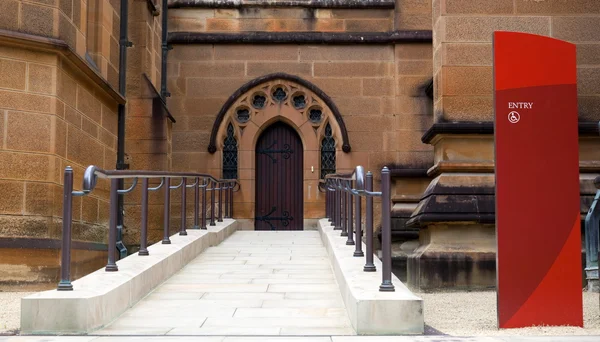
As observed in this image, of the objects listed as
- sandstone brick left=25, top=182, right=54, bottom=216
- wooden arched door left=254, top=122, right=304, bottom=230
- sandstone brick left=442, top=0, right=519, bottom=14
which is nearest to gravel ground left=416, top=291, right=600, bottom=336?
sandstone brick left=442, top=0, right=519, bottom=14

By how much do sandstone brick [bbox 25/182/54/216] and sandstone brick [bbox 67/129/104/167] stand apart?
67cm

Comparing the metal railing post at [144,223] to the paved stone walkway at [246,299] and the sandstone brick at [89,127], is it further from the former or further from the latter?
the sandstone brick at [89,127]

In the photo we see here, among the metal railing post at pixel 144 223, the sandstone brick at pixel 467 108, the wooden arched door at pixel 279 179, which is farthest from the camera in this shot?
the wooden arched door at pixel 279 179

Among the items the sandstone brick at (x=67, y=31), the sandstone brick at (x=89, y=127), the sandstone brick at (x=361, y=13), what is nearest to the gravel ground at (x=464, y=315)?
the sandstone brick at (x=89, y=127)

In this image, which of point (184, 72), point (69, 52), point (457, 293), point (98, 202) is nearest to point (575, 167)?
point (457, 293)

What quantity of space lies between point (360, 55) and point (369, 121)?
1173mm

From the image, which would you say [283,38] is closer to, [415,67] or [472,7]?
[415,67]

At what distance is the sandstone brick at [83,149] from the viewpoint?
8.55 meters

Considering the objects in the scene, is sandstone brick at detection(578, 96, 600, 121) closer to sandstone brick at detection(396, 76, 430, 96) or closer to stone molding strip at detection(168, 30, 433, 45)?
sandstone brick at detection(396, 76, 430, 96)

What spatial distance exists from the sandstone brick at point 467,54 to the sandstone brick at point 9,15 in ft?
14.3

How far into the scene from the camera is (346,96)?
1412 cm

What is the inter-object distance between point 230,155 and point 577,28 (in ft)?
22.9

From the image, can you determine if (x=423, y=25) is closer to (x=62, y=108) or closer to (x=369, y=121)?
(x=369, y=121)

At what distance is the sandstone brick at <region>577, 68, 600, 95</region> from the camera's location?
28.8 ft
